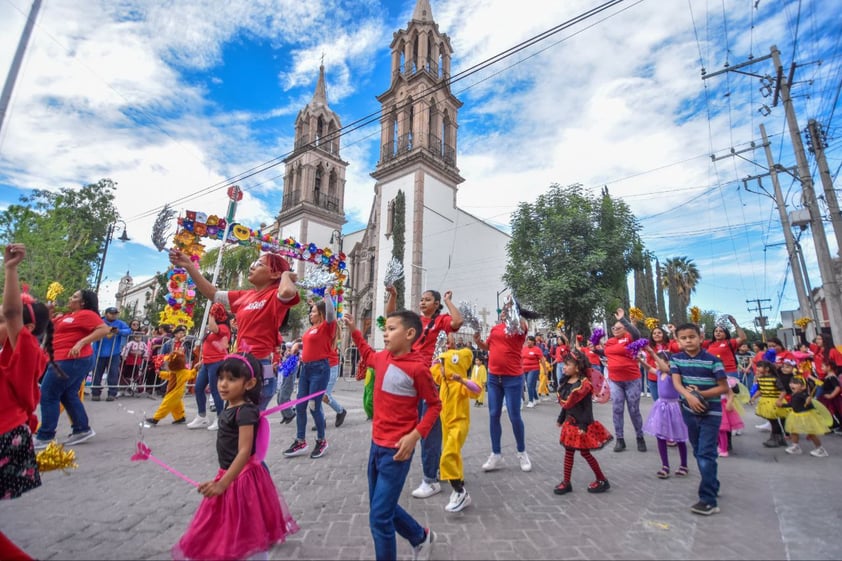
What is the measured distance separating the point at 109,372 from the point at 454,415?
9924mm

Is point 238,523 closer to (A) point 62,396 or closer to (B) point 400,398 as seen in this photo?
(B) point 400,398

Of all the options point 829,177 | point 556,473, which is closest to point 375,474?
point 556,473

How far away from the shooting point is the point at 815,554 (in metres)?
2.87

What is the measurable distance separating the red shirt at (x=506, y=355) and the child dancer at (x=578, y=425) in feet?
1.86

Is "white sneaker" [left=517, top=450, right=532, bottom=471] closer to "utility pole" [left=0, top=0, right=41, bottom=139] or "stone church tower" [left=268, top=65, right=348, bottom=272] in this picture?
"utility pole" [left=0, top=0, right=41, bottom=139]

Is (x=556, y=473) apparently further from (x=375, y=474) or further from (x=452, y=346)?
(x=375, y=474)

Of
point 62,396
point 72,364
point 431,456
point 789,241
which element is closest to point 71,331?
point 72,364

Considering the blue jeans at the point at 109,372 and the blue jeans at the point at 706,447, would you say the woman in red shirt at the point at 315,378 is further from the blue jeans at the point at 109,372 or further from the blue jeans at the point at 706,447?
the blue jeans at the point at 109,372

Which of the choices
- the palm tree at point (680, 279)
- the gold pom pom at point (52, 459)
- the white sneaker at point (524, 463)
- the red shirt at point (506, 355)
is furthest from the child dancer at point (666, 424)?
the palm tree at point (680, 279)

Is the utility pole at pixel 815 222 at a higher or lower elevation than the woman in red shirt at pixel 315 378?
higher

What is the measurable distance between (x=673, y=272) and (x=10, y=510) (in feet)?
178

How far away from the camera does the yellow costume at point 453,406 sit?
3777 mm

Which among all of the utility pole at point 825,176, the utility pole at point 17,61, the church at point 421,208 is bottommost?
the utility pole at point 17,61

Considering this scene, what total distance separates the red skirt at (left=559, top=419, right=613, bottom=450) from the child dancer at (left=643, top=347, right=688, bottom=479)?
1.13 meters
